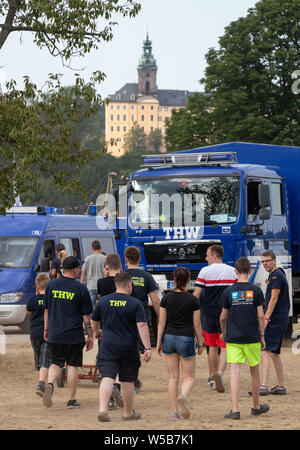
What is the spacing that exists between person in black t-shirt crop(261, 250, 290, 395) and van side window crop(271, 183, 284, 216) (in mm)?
5819

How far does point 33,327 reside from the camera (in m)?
12.9

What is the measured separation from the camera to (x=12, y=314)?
67.4 feet

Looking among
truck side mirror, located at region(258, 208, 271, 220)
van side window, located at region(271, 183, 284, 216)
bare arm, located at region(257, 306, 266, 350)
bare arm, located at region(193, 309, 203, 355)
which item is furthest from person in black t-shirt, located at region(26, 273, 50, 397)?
van side window, located at region(271, 183, 284, 216)

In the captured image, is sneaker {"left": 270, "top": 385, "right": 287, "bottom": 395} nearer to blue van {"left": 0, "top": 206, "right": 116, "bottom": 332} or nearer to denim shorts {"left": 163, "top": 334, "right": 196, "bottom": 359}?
denim shorts {"left": 163, "top": 334, "right": 196, "bottom": 359}

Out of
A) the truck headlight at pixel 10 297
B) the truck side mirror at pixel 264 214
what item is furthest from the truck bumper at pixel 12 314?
the truck side mirror at pixel 264 214

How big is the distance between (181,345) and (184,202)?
25.0 ft

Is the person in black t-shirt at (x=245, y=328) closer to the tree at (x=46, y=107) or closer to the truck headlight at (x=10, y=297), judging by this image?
the tree at (x=46, y=107)

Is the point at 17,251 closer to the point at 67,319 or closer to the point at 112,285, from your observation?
the point at 112,285

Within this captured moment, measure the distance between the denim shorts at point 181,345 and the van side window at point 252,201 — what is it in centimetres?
741

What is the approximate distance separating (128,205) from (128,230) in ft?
1.49

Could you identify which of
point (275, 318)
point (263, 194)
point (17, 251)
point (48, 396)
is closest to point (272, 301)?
point (275, 318)

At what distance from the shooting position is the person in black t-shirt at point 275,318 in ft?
40.6

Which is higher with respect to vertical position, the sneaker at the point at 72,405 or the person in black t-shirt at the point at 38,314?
the person in black t-shirt at the point at 38,314
